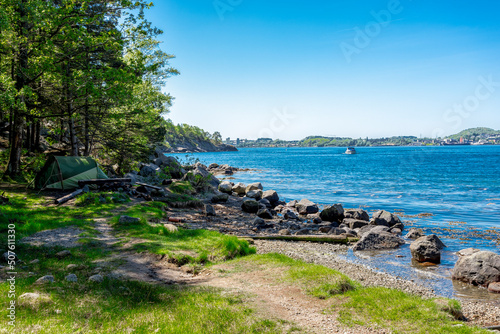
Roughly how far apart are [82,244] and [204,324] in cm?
659

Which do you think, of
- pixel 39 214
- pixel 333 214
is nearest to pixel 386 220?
pixel 333 214

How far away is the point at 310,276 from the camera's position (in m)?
8.67

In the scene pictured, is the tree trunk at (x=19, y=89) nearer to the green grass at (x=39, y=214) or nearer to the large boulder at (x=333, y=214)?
the green grass at (x=39, y=214)

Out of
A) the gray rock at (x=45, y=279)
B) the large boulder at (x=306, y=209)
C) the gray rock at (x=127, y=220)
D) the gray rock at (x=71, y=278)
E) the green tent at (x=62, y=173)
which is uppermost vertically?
the green tent at (x=62, y=173)

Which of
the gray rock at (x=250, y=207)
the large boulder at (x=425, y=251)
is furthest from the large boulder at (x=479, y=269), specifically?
the gray rock at (x=250, y=207)

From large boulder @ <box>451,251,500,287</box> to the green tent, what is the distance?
21.4 m

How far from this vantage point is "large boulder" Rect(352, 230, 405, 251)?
1560cm

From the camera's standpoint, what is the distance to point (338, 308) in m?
7.08

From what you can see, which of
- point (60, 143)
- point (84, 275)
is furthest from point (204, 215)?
point (60, 143)

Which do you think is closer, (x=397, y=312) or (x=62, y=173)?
(x=397, y=312)

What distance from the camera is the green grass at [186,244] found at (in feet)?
33.7

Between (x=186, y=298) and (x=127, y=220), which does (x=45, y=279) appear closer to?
(x=186, y=298)

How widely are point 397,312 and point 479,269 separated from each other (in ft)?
21.7

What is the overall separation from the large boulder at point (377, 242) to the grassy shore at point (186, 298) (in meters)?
7.08
